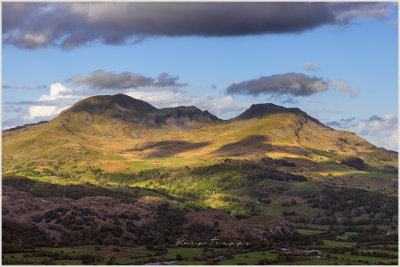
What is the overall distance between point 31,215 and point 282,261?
8803 cm

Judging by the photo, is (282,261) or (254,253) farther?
(254,253)

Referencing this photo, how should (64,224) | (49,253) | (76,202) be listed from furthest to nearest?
(76,202), (64,224), (49,253)

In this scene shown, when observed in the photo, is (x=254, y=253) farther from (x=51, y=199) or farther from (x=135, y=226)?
(x=51, y=199)

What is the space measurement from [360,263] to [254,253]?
2521 cm

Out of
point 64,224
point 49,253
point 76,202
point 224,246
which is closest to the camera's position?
point 49,253

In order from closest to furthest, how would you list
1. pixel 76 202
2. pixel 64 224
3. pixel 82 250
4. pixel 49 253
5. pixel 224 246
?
pixel 49 253 → pixel 82 250 → pixel 224 246 → pixel 64 224 → pixel 76 202

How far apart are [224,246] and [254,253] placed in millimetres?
13764

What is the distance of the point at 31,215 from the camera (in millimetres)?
167375

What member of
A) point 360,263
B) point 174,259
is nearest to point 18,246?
point 174,259

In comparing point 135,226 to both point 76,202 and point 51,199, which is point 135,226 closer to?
point 76,202

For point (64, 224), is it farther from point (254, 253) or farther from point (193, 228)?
point (254, 253)

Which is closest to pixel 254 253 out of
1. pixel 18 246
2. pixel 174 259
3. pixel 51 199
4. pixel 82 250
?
pixel 174 259

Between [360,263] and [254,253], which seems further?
[254,253]

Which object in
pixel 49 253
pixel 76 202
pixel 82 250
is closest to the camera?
pixel 49 253
